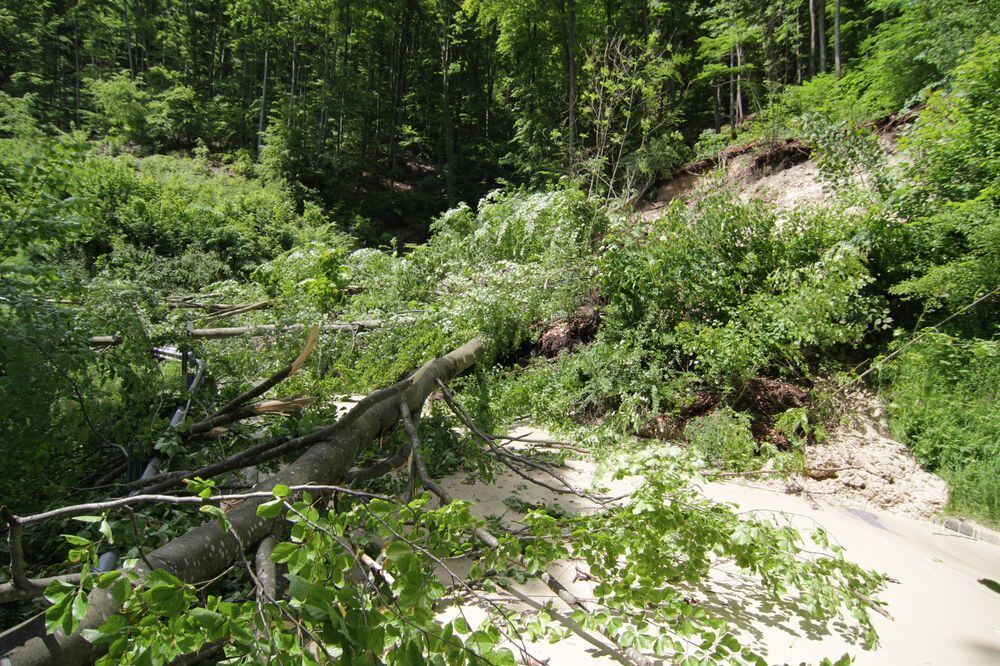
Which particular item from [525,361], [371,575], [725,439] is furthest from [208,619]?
[525,361]

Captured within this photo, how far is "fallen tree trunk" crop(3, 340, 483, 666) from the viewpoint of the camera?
127cm

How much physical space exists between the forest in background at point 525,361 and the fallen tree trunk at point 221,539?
0.02m

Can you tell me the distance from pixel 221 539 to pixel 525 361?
6007 mm

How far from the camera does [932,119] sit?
5.81 metres

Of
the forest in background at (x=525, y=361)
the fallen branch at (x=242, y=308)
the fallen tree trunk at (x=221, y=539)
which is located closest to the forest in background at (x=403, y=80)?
the forest in background at (x=525, y=361)

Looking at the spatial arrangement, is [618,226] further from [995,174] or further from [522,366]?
[995,174]

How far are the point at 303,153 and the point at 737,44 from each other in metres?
17.0

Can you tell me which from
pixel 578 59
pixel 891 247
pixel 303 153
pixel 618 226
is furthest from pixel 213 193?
pixel 891 247

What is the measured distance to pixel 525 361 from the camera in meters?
7.69

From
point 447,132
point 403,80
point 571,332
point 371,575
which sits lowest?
point 371,575

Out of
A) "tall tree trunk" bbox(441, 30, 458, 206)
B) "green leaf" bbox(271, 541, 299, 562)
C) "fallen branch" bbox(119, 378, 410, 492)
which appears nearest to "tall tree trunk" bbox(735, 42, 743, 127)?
"tall tree trunk" bbox(441, 30, 458, 206)

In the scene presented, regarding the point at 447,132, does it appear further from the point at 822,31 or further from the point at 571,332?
the point at 571,332

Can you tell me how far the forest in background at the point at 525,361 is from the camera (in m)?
1.36

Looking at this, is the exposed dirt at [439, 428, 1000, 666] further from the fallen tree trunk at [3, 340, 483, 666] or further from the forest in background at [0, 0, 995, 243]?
the forest in background at [0, 0, 995, 243]
